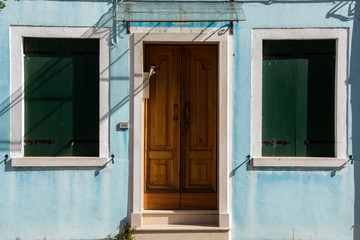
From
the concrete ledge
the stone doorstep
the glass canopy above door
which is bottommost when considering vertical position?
the stone doorstep

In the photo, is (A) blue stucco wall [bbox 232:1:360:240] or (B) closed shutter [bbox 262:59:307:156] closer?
(A) blue stucco wall [bbox 232:1:360:240]

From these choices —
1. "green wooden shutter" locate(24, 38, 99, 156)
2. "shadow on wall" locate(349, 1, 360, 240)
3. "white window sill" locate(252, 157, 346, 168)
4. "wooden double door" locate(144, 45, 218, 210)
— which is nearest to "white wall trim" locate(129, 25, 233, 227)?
"wooden double door" locate(144, 45, 218, 210)

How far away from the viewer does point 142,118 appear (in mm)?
A: 6098

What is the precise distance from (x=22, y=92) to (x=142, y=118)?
1.61 metres

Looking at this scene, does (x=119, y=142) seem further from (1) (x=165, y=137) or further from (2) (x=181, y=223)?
(2) (x=181, y=223)

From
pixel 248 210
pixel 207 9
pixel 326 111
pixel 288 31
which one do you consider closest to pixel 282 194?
pixel 248 210

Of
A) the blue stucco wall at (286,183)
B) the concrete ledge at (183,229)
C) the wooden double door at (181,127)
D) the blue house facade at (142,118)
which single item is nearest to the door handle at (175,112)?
the wooden double door at (181,127)

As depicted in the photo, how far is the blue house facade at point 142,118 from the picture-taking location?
602 cm

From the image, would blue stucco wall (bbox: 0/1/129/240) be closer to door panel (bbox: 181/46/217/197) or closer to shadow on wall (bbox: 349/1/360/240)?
door panel (bbox: 181/46/217/197)

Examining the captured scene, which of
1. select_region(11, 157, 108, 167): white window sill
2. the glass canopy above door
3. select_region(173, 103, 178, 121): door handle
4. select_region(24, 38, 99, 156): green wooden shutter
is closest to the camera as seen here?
the glass canopy above door

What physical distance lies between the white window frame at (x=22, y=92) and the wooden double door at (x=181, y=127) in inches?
23.9

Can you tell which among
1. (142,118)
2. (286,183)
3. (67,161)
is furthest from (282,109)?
(67,161)

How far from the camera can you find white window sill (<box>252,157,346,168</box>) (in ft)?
19.7

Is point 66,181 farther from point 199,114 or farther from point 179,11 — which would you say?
point 179,11
